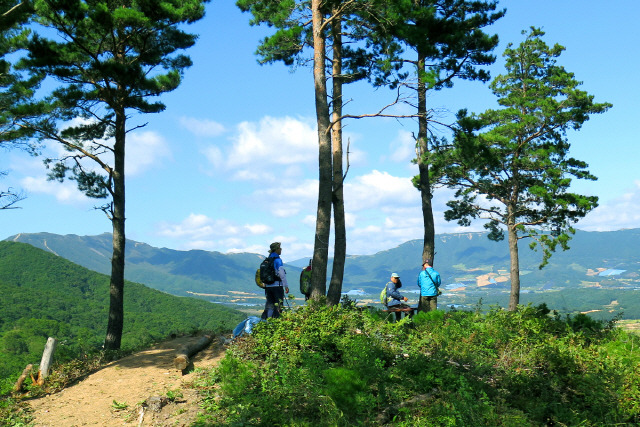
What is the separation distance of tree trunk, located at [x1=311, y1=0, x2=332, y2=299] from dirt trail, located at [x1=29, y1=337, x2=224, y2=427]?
8.18ft

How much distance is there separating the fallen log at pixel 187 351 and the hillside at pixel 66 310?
1938 millimetres

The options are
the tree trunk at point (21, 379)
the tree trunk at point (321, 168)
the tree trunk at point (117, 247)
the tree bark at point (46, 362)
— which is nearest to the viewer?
the tree trunk at point (21, 379)

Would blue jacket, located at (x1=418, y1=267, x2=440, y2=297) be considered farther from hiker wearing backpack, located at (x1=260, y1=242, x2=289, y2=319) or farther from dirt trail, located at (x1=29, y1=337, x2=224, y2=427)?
dirt trail, located at (x1=29, y1=337, x2=224, y2=427)

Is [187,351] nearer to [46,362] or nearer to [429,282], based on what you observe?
[46,362]

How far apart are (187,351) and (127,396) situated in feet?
5.80

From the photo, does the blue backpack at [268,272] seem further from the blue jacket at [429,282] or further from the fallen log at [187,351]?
the blue jacket at [429,282]

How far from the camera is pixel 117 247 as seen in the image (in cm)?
1261

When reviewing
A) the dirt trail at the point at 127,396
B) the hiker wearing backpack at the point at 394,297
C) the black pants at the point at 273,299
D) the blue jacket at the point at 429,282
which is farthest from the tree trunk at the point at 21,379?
the blue jacket at the point at 429,282

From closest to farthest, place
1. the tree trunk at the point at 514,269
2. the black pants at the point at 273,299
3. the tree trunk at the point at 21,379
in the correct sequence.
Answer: the tree trunk at the point at 21,379 < the black pants at the point at 273,299 < the tree trunk at the point at 514,269

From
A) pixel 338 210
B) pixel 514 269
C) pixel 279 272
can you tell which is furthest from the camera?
pixel 514 269

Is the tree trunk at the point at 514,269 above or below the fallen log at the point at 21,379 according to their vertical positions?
above

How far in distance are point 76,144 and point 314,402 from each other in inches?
429

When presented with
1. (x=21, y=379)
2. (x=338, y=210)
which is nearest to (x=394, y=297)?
(x=338, y=210)

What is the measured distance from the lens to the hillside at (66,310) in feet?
178
